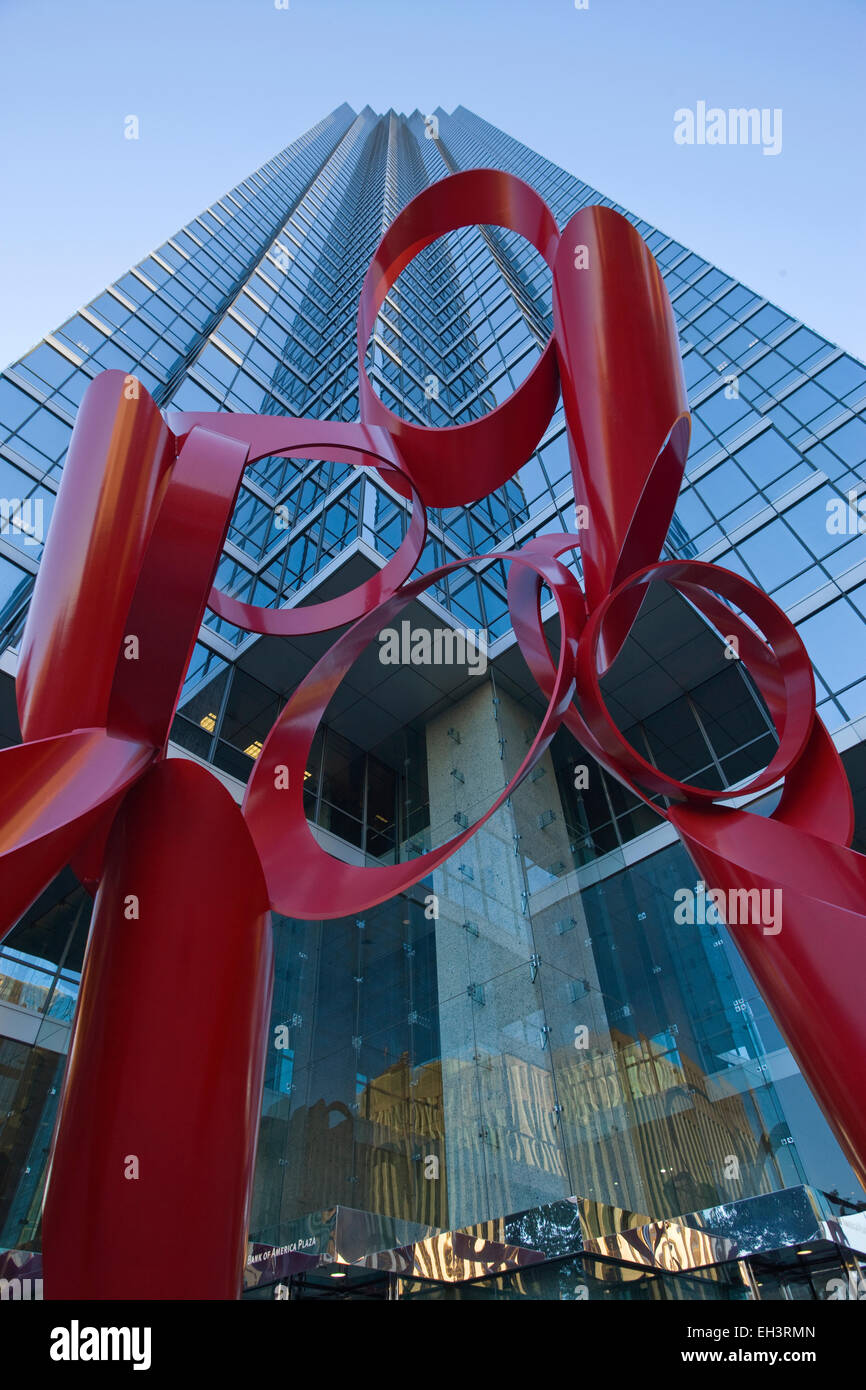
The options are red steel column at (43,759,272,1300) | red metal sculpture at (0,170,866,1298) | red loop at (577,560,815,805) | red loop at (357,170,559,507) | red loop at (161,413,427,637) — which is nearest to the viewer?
red steel column at (43,759,272,1300)

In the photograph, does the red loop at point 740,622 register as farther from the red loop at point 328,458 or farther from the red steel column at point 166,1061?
the red steel column at point 166,1061

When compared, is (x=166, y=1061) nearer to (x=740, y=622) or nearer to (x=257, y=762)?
(x=257, y=762)

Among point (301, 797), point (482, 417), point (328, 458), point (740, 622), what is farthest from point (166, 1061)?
point (482, 417)

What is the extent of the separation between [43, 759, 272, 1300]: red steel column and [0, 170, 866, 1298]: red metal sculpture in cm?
1

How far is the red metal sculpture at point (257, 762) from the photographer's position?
4.43 metres

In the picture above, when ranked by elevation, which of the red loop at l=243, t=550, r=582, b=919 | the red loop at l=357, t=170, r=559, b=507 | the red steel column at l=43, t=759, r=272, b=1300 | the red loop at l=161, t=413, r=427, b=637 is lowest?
the red steel column at l=43, t=759, r=272, b=1300

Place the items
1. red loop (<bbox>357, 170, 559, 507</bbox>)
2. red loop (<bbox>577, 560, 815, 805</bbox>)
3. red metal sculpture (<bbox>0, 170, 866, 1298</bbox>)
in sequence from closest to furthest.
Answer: red metal sculpture (<bbox>0, 170, 866, 1298</bbox>) → red loop (<bbox>577, 560, 815, 805</bbox>) → red loop (<bbox>357, 170, 559, 507</bbox>)

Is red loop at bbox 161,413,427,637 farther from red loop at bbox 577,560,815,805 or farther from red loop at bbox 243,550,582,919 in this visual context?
red loop at bbox 577,560,815,805

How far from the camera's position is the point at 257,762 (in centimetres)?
639

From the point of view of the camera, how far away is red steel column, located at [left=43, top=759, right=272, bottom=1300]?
13.8 feet

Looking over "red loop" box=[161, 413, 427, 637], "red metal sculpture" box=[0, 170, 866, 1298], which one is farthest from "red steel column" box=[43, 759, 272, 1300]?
"red loop" box=[161, 413, 427, 637]

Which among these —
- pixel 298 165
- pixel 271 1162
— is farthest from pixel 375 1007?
pixel 298 165

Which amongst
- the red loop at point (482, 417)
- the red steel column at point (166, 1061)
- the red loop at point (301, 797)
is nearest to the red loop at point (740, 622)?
the red loop at point (301, 797)

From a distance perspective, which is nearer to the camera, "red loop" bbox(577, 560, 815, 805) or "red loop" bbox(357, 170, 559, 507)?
"red loop" bbox(577, 560, 815, 805)
